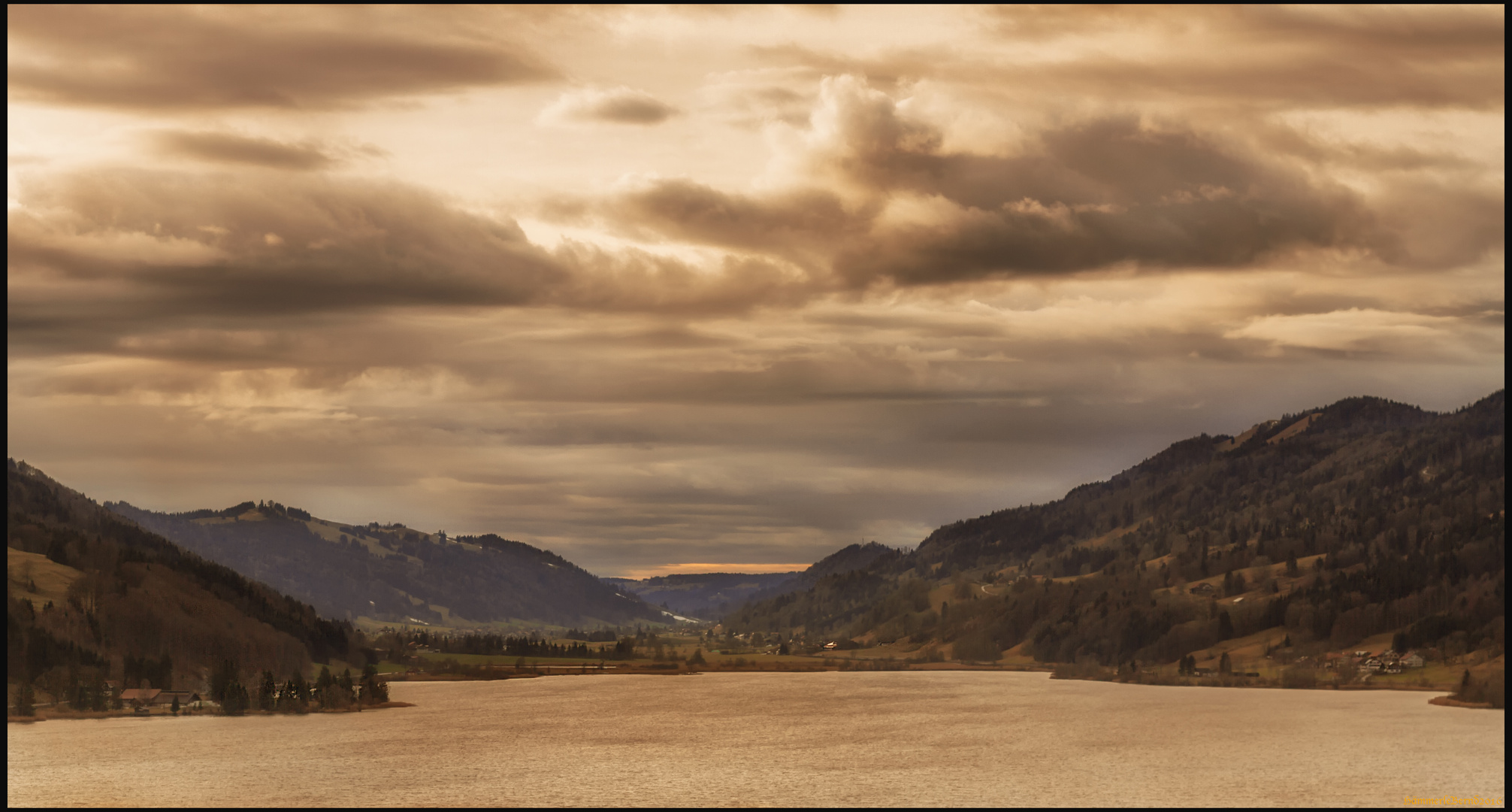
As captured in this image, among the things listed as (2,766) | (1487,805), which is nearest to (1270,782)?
(1487,805)

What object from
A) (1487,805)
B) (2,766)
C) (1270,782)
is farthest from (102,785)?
(1487,805)

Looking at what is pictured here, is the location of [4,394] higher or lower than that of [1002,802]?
higher

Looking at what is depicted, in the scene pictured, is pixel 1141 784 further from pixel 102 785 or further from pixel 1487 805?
pixel 102 785

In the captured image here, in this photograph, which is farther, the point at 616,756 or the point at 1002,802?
the point at 616,756

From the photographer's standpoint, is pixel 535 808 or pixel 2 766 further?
pixel 2 766

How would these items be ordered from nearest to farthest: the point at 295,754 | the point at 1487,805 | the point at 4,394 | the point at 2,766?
the point at 4,394, the point at 1487,805, the point at 2,766, the point at 295,754

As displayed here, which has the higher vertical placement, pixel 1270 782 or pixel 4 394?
pixel 4 394

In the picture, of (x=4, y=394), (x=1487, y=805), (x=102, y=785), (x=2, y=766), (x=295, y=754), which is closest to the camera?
(x=4, y=394)

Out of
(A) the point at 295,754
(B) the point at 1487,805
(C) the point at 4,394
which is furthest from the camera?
(A) the point at 295,754

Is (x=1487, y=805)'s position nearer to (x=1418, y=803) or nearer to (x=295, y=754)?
(x=1418, y=803)

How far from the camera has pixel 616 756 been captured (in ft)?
635

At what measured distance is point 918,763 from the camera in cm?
17812

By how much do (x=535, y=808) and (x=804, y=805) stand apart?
25.4 m

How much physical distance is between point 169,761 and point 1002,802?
106797 mm
